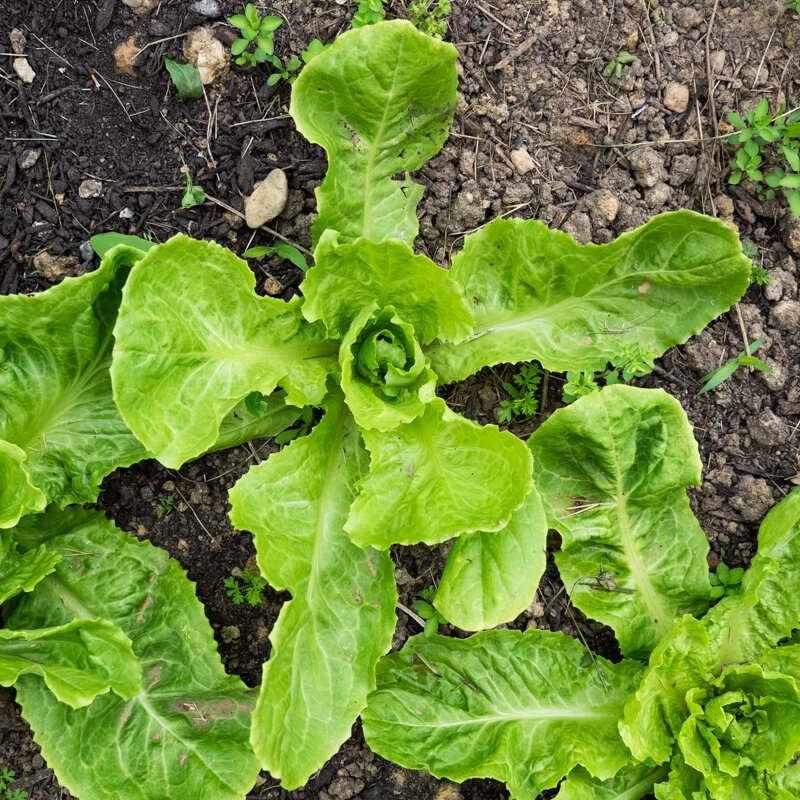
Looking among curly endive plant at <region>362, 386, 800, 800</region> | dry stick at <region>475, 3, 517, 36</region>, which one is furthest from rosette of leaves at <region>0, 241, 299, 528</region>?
dry stick at <region>475, 3, 517, 36</region>

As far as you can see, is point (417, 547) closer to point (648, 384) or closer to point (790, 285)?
point (648, 384)

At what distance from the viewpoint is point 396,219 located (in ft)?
11.7

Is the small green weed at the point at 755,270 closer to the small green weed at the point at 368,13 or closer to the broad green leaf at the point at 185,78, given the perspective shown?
the small green weed at the point at 368,13

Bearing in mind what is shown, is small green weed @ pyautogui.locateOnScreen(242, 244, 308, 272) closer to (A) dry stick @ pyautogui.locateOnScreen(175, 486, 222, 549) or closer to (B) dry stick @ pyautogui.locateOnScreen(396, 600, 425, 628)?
(A) dry stick @ pyautogui.locateOnScreen(175, 486, 222, 549)

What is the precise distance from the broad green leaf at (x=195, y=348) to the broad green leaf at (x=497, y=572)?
38.7 inches

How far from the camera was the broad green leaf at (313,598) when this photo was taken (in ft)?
10.3

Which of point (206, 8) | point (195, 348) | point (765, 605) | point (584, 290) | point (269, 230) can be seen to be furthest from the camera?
point (269, 230)

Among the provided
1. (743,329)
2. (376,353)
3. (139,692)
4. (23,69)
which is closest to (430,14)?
(376,353)

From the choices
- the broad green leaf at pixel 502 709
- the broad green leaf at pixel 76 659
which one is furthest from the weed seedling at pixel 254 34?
the broad green leaf at pixel 502 709

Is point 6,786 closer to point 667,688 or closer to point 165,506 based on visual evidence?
point 165,506

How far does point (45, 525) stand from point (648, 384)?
304 centimetres

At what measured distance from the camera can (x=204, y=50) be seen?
3.76 m

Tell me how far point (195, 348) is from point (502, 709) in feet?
7.03

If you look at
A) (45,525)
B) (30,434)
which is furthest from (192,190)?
(45,525)
